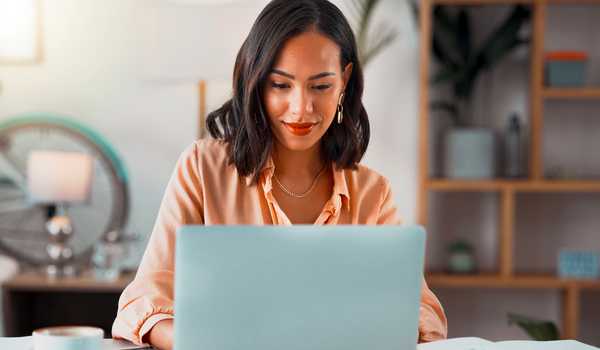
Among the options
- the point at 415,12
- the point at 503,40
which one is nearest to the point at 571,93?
the point at 503,40

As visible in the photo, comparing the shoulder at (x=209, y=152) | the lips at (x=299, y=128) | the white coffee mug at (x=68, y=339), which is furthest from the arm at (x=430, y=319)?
the white coffee mug at (x=68, y=339)

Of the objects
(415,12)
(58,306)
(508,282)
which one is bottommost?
(58,306)

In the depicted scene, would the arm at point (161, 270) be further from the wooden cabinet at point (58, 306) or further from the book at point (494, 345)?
the wooden cabinet at point (58, 306)

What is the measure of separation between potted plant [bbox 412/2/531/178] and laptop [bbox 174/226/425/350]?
2.46 m

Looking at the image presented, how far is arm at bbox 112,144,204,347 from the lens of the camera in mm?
1370

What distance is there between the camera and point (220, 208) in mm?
1582

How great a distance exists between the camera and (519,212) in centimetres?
370

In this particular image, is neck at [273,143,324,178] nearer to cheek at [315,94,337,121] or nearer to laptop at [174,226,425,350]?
cheek at [315,94,337,121]

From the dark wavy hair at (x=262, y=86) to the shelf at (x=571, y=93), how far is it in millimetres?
1925

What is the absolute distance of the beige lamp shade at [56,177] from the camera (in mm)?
3332

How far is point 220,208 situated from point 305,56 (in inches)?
12.6

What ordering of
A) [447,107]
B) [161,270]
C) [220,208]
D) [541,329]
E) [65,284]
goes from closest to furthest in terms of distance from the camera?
[161,270] → [220,208] → [541,329] → [65,284] → [447,107]

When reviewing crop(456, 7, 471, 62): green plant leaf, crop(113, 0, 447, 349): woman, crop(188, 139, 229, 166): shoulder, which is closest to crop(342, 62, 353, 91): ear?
crop(113, 0, 447, 349): woman

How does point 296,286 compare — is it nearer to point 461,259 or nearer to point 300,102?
point 300,102
